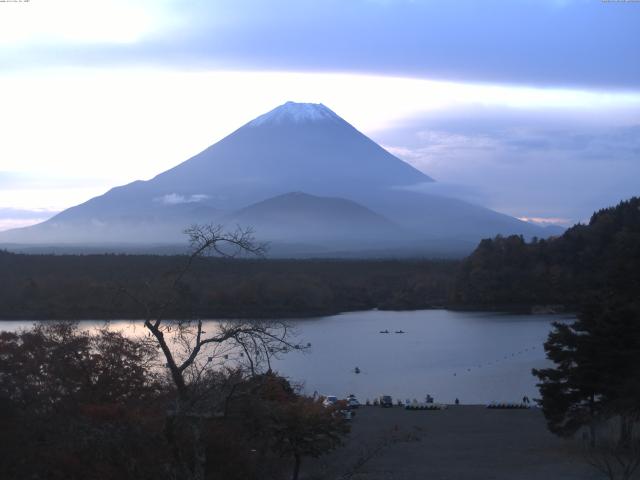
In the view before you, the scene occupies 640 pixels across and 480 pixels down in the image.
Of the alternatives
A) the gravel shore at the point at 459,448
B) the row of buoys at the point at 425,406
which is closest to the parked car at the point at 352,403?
the gravel shore at the point at 459,448

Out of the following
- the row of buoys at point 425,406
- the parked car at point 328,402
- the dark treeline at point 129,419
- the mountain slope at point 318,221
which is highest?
the mountain slope at point 318,221

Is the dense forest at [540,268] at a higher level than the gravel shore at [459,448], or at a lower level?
higher

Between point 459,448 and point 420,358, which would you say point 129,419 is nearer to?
point 459,448

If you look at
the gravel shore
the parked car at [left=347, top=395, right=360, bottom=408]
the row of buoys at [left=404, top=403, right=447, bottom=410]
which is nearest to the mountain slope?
the parked car at [left=347, top=395, right=360, bottom=408]

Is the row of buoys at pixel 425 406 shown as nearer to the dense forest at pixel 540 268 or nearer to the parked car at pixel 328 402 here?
the parked car at pixel 328 402

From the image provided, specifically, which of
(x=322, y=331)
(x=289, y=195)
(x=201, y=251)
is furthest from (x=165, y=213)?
(x=201, y=251)

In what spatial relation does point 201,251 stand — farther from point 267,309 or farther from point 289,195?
point 289,195

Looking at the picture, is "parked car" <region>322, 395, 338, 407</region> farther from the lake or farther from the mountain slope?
the mountain slope
